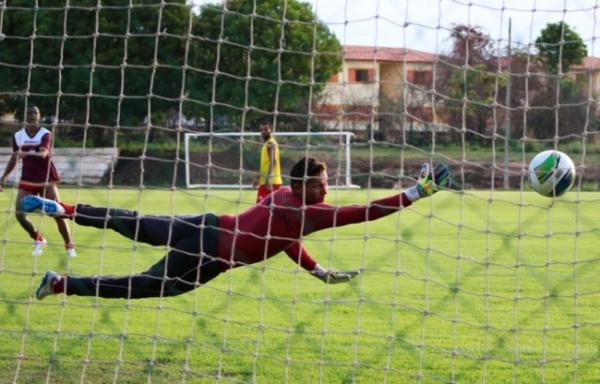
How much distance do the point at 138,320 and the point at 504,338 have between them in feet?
8.23

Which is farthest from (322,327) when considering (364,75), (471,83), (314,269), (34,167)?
(364,75)

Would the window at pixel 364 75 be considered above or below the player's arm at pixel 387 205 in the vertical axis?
above

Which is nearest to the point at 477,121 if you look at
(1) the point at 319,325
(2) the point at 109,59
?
(1) the point at 319,325

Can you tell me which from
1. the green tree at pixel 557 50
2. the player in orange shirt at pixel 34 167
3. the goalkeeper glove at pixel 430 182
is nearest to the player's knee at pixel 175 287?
the goalkeeper glove at pixel 430 182

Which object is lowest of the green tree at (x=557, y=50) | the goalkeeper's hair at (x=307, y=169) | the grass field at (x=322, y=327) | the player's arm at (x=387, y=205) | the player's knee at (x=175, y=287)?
the grass field at (x=322, y=327)

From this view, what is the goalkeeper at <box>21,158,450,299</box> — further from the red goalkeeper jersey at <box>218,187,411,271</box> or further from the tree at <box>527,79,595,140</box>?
the tree at <box>527,79,595,140</box>

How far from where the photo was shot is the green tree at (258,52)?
5.66 m

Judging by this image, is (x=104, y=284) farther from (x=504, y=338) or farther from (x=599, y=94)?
(x=599, y=94)

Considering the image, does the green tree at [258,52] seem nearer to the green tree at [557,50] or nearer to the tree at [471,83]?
the tree at [471,83]

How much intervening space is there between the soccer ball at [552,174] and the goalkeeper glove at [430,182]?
564 mm

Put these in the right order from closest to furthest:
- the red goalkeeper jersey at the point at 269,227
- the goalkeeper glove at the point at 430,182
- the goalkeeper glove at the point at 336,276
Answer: the goalkeeper glove at the point at 430,182 → the red goalkeeper jersey at the point at 269,227 → the goalkeeper glove at the point at 336,276

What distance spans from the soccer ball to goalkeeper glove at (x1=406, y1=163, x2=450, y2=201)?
1.85ft

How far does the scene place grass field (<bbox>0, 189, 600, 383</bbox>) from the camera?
18.7 ft

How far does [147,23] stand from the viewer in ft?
32.0
